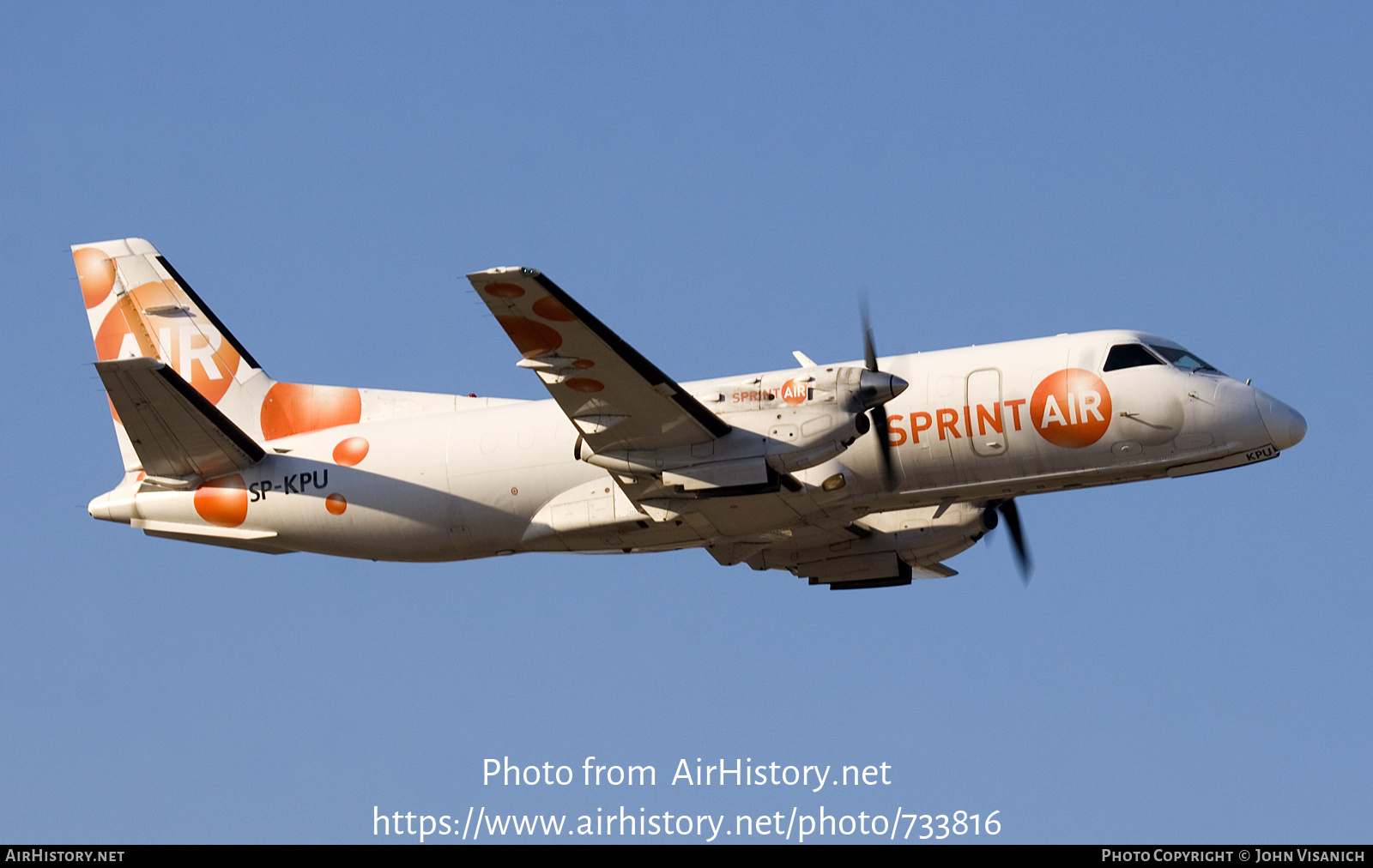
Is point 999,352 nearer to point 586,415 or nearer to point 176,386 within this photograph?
point 586,415

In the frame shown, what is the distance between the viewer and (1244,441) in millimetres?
20625

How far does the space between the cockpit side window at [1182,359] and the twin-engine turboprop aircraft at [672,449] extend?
34 millimetres

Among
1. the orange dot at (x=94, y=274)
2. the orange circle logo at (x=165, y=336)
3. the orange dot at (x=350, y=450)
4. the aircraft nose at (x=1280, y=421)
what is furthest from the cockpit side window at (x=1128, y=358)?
the orange dot at (x=94, y=274)

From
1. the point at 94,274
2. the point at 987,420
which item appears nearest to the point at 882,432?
the point at 987,420

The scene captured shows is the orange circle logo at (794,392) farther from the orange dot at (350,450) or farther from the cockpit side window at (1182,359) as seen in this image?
the orange dot at (350,450)

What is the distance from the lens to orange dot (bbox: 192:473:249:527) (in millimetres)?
23516

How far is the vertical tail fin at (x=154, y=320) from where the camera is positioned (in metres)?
26.2

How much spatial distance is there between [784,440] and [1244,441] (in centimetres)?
596

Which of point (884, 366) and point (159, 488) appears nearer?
point (884, 366)
